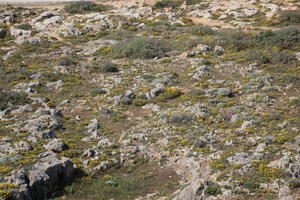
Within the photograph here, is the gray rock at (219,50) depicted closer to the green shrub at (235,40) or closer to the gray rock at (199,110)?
the green shrub at (235,40)

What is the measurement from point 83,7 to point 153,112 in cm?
3688

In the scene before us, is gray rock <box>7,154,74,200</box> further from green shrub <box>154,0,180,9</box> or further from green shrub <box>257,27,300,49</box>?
green shrub <box>154,0,180,9</box>

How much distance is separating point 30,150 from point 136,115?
7.38 meters

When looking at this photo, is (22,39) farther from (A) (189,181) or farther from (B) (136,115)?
(A) (189,181)

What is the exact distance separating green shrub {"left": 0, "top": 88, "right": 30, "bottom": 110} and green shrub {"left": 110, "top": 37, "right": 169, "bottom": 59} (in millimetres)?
11397

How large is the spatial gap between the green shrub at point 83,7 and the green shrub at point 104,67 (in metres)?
24.9

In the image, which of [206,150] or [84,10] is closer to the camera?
[206,150]

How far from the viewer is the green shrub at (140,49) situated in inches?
1225

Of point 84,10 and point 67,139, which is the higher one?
point 84,10

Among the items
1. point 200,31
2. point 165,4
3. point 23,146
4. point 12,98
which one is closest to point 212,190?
point 23,146

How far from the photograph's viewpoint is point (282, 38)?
103 feet

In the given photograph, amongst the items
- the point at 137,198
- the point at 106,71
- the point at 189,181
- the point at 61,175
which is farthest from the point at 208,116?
the point at 106,71

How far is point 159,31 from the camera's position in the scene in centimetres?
3931

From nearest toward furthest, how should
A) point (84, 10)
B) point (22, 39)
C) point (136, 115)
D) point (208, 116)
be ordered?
1. point (208, 116)
2. point (136, 115)
3. point (22, 39)
4. point (84, 10)
